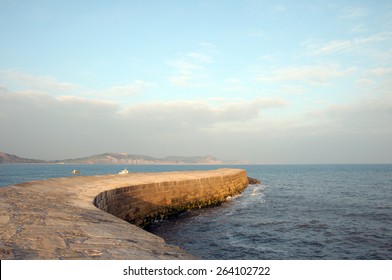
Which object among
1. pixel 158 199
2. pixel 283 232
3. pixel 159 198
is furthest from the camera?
pixel 159 198

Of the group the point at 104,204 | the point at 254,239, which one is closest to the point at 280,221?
the point at 254,239

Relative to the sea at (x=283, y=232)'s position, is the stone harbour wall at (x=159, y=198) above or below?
above

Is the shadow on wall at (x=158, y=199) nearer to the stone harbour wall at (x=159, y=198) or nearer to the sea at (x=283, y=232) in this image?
the stone harbour wall at (x=159, y=198)

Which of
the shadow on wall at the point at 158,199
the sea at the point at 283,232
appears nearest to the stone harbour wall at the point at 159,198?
the shadow on wall at the point at 158,199

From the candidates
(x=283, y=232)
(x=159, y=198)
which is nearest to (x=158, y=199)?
(x=159, y=198)

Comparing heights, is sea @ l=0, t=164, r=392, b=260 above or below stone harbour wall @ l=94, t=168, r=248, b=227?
below

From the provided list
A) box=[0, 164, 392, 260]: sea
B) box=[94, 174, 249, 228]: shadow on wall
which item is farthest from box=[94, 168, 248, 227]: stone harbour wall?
box=[0, 164, 392, 260]: sea

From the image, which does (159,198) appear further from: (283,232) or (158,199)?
(283,232)

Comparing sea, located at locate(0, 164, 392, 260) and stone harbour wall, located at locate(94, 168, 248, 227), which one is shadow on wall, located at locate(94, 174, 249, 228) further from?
sea, located at locate(0, 164, 392, 260)

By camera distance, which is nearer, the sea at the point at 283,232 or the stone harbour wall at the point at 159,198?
the sea at the point at 283,232

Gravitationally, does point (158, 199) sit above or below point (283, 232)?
above

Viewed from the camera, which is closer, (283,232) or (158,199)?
(283,232)

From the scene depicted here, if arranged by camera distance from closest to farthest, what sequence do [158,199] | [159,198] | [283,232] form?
1. [283,232]
2. [158,199]
3. [159,198]
